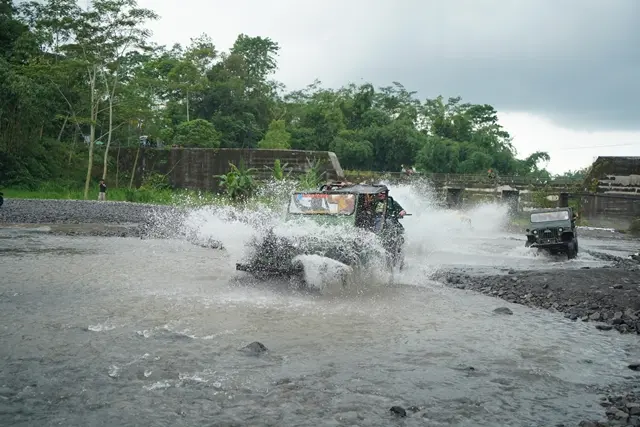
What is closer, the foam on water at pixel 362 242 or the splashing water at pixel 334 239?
the splashing water at pixel 334 239

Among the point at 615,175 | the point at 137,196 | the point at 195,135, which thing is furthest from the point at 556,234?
the point at 195,135

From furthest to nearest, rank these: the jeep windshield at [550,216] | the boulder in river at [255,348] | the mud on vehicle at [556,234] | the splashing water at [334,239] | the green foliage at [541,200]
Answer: the green foliage at [541,200] < the jeep windshield at [550,216] < the mud on vehicle at [556,234] < the splashing water at [334,239] < the boulder in river at [255,348]

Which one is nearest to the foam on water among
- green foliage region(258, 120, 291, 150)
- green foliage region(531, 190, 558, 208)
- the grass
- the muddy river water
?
the muddy river water

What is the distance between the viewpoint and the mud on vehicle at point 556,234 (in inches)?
712

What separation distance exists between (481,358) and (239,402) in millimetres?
3175

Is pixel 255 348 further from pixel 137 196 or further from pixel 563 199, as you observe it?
pixel 563 199

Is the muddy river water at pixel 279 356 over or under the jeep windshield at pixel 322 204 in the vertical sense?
under

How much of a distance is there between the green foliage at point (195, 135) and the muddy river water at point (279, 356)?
38627 mm

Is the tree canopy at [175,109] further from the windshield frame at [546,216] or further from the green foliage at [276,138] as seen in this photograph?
the windshield frame at [546,216]

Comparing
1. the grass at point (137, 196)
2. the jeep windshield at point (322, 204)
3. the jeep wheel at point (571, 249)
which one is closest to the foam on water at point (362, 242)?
the jeep wheel at point (571, 249)

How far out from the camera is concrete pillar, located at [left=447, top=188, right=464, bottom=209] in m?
48.9

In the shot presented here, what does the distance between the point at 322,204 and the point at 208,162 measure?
117ft

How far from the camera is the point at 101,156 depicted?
44344 millimetres

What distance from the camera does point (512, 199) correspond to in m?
46.5
